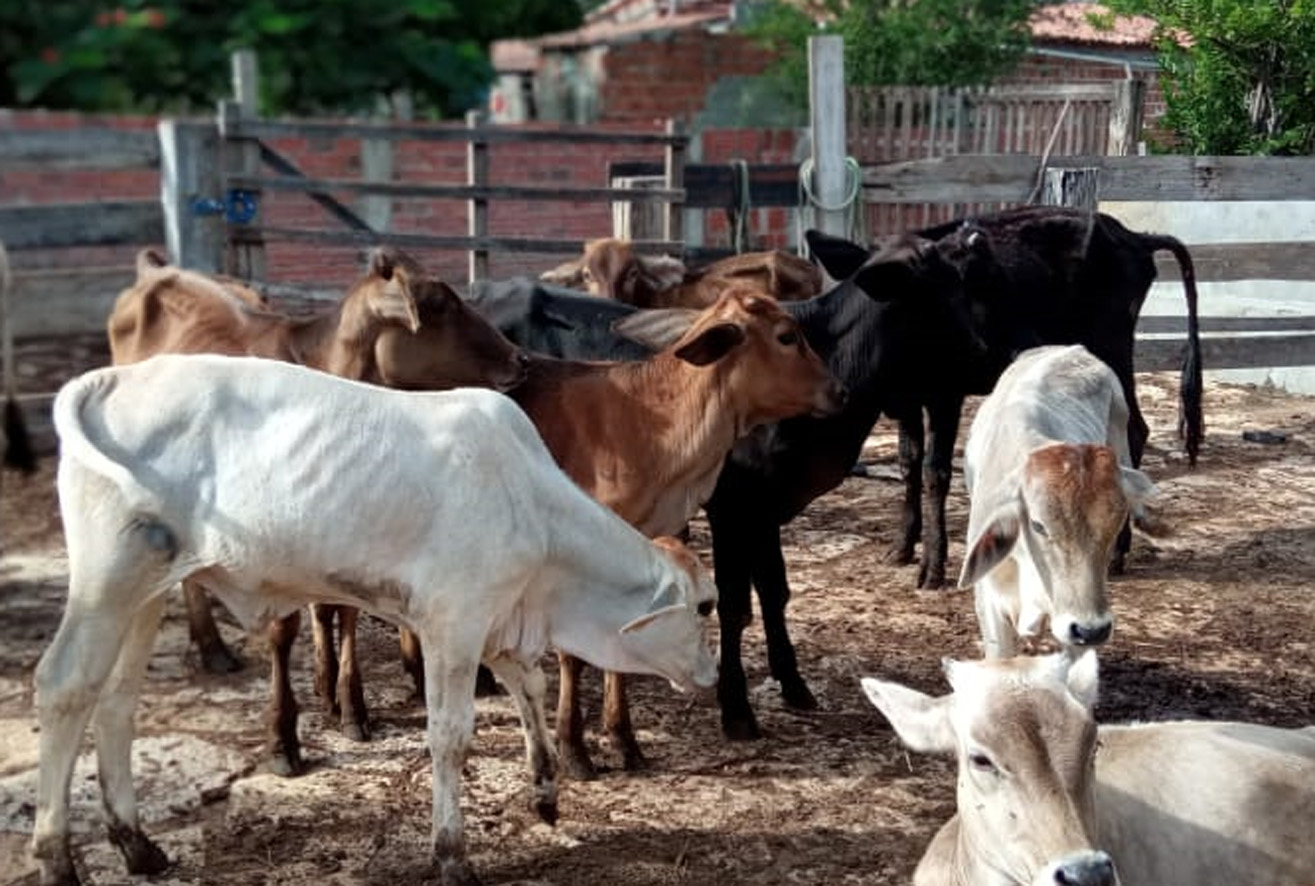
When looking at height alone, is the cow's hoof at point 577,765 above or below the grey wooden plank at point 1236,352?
below

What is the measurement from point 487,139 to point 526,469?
7.25 metres

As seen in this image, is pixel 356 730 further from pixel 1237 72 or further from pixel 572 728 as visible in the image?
pixel 1237 72

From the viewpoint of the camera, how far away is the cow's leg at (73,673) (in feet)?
15.0

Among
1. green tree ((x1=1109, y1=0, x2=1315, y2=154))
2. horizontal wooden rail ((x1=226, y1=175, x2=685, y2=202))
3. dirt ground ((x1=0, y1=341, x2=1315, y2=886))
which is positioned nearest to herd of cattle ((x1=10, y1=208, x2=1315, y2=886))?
dirt ground ((x1=0, y1=341, x2=1315, y2=886))

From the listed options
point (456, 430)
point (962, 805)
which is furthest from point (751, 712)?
point (962, 805)

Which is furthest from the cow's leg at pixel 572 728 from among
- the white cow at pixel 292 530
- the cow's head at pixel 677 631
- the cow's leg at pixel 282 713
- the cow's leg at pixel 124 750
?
the cow's leg at pixel 124 750

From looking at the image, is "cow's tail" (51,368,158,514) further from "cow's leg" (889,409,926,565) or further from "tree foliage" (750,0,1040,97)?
"tree foliage" (750,0,1040,97)

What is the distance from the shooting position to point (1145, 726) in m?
4.25

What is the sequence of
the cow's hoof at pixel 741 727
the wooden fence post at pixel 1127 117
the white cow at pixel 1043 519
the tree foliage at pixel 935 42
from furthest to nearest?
the tree foliage at pixel 935 42
the wooden fence post at pixel 1127 117
the cow's hoof at pixel 741 727
the white cow at pixel 1043 519

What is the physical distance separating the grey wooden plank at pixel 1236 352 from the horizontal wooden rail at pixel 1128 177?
0.97m

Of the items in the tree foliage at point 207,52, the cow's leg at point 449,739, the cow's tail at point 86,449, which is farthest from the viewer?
the cow's leg at point 449,739

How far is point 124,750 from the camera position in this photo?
491cm

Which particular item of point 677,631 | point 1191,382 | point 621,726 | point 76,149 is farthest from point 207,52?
point 1191,382

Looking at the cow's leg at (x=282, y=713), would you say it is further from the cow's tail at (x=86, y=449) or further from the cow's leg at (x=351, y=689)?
the cow's tail at (x=86, y=449)
